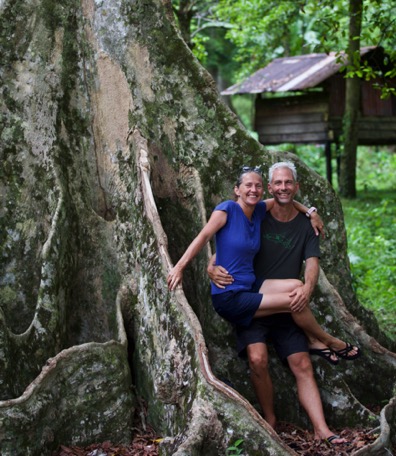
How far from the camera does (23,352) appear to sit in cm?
646

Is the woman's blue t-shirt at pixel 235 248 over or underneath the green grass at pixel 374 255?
over

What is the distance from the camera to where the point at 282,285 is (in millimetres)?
6289

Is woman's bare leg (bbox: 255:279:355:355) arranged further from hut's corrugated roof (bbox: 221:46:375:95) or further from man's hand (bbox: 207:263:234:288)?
hut's corrugated roof (bbox: 221:46:375:95)

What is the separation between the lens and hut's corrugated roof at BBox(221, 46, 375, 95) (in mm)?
23078

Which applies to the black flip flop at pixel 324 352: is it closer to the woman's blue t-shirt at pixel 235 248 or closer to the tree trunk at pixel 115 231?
the tree trunk at pixel 115 231

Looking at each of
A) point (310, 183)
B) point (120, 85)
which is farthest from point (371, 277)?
point (120, 85)

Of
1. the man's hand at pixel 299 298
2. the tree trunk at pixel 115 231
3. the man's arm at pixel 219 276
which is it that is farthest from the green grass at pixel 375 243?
the man's arm at pixel 219 276

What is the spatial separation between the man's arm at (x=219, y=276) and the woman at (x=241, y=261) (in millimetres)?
36

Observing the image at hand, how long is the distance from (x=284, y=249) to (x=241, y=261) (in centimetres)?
44

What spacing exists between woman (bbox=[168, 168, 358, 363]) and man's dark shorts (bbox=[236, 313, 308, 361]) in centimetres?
11

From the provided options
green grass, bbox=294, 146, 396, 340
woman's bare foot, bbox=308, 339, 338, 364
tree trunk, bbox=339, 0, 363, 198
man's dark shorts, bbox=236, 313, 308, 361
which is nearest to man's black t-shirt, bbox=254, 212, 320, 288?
man's dark shorts, bbox=236, 313, 308, 361

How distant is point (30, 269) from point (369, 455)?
131 inches

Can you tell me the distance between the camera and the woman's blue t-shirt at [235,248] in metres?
6.20

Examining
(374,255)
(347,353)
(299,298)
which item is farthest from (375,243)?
(299,298)
